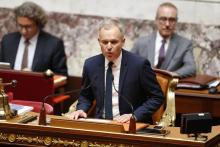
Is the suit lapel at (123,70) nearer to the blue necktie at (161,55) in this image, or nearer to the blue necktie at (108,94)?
the blue necktie at (108,94)

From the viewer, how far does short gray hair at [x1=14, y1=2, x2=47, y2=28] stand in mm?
7691

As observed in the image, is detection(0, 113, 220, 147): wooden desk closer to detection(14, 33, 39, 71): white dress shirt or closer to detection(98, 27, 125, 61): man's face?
detection(98, 27, 125, 61): man's face

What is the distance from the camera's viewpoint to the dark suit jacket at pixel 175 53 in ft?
24.0

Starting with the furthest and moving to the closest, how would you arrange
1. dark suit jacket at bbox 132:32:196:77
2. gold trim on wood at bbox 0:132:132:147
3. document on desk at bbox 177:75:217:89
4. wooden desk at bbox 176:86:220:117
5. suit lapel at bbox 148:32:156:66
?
1. suit lapel at bbox 148:32:156:66
2. dark suit jacket at bbox 132:32:196:77
3. document on desk at bbox 177:75:217:89
4. wooden desk at bbox 176:86:220:117
5. gold trim on wood at bbox 0:132:132:147

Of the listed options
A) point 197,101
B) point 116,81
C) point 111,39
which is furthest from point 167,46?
point 111,39

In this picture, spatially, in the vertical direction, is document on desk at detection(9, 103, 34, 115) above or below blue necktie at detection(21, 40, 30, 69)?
below

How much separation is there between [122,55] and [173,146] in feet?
4.56

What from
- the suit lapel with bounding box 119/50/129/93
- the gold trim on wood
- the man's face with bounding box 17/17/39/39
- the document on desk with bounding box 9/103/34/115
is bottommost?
the gold trim on wood

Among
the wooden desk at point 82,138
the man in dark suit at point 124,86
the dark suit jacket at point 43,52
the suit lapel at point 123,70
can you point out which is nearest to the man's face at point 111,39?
the man in dark suit at point 124,86

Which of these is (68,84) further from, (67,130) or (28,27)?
(67,130)

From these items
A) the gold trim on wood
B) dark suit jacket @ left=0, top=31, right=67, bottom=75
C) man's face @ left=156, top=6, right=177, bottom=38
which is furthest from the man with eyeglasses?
the gold trim on wood

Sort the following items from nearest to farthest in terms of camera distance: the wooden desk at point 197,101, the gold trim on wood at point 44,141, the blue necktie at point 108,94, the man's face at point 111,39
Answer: the gold trim on wood at point 44,141 < the man's face at point 111,39 < the blue necktie at point 108,94 < the wooden desk at point 197,101

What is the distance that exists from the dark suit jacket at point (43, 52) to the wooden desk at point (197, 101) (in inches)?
62.7

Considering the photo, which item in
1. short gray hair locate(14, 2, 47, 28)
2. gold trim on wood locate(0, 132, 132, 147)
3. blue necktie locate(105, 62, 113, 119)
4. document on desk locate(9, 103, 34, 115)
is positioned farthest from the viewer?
short gray hair locate(14, 2, 47, 28)
